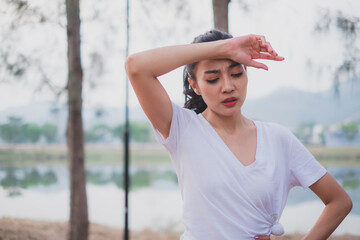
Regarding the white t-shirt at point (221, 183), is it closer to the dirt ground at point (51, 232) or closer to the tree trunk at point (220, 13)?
the tree trunk at point (220, 13)

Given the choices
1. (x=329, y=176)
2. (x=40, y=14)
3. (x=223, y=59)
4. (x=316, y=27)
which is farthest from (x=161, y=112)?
(x=40, y=14)

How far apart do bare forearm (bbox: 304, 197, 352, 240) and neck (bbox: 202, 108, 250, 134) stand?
0.41 m

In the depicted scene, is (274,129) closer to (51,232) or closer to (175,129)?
(175,129)

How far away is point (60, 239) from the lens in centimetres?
482

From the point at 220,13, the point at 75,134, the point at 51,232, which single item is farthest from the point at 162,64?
the point at 51,232

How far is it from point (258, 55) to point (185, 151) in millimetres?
402

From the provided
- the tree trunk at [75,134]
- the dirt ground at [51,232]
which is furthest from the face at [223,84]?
the tree trunk at [75,134]

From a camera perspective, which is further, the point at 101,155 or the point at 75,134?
the point at 101,155

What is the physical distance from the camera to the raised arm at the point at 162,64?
1.05 metres

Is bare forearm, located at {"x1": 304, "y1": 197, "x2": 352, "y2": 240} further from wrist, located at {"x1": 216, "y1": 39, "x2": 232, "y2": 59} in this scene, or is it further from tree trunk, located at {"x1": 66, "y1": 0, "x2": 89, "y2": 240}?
tree trunk, located at {"x1": 66, "y1": 0, "x2": 89, "y2": 240}

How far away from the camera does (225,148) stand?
109cm

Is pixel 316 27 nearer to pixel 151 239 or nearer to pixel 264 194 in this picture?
pixel 264 194

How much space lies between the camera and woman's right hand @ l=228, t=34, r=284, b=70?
3.67 ft

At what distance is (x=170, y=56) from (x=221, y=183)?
0.40 meters
